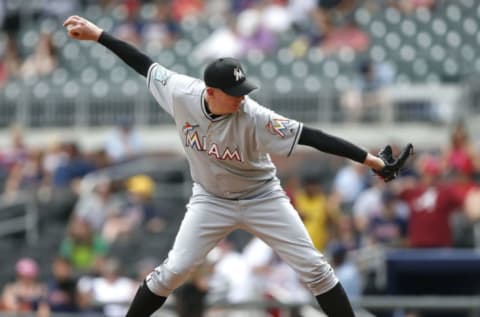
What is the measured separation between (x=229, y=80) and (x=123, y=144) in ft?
33.2

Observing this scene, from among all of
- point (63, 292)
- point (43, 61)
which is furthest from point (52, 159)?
point (63, 292)

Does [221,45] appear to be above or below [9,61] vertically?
above

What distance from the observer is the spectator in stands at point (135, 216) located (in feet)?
50.6

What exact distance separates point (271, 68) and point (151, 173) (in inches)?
95.0

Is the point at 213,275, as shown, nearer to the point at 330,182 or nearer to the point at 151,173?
the point at 330,182

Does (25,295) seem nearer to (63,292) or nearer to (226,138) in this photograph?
(63,292)

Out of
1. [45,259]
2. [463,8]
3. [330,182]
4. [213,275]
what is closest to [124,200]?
[45,259]

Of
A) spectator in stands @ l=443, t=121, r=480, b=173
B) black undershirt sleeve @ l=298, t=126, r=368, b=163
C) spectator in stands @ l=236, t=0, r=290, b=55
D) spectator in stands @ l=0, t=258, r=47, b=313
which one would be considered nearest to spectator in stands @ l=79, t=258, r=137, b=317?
spectator in stands @ l=0, t=258, r=47, b=313

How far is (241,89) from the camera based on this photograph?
316 inches

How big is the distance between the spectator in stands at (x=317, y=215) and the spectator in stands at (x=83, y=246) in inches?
89.1

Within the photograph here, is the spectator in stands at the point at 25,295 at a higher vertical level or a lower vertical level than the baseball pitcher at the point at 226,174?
lower

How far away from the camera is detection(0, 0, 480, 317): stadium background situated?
43.3 ft

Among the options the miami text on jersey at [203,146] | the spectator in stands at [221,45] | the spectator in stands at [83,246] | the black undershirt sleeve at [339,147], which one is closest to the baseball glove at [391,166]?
the black undershirt sleeve at [339,147]

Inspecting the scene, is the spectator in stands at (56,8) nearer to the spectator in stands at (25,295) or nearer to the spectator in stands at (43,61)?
the spectator in stands at (43,61)
